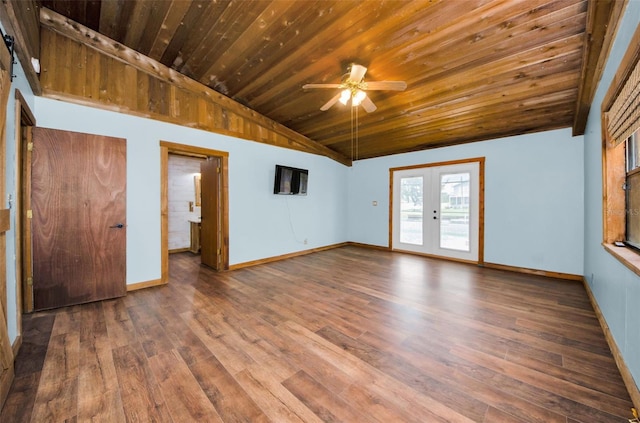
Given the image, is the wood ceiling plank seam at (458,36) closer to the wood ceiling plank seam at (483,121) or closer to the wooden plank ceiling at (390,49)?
the wooden plank ceiling at (390,49)

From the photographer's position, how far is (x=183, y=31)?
2840 mm

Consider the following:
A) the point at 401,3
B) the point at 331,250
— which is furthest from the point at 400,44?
the point at 331,250

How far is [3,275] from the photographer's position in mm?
1610

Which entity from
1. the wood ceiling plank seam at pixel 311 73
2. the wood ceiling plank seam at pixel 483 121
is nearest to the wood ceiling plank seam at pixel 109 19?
the wood ceiling plank seam at pixel 311 73

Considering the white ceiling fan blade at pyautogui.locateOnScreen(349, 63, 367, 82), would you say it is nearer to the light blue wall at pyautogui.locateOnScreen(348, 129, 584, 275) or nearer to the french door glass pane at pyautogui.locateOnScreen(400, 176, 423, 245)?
the light blue wall at pyautogui.locateOnScreen(348, 129, 584, 275)

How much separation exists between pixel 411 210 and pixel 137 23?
550 cm

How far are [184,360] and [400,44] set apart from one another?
138 inches

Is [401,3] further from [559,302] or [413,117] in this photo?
[559,302]

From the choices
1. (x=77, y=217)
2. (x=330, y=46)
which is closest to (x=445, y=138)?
(x=330, y=46)

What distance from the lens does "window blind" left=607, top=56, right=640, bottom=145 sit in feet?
4.63

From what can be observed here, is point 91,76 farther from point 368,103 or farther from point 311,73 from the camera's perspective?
point 368,103

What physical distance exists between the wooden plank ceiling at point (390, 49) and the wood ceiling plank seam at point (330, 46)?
0.01 metres

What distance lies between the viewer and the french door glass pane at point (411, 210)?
218 inches

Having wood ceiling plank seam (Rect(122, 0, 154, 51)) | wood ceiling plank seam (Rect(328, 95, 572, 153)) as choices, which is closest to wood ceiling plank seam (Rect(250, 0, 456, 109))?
wood ceiling plank seam (Rect(122, 0, 154, 51))
